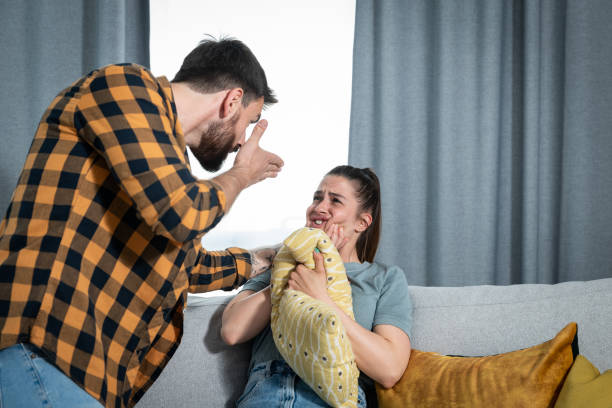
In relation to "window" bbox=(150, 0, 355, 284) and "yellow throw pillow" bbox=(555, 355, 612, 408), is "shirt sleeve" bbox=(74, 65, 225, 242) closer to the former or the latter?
"yellow throw pillow" bbox=(555, 355, 612, 408)

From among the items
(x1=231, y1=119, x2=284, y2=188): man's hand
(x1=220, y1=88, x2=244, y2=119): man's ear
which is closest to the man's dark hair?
(x1=220, y1=88, x2=244, y2=119): man's ear

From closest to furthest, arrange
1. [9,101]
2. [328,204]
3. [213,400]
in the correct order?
[213,400] < [328,204] < [9,101]

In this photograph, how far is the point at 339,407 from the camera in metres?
1.15

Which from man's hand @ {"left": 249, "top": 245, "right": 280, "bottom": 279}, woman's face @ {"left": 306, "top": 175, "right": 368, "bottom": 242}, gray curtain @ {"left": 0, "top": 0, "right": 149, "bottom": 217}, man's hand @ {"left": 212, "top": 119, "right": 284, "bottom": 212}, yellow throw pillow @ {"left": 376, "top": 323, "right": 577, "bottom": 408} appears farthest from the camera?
gray curtain @ {"left": 0, "top": 0, "right": 149, "bottom": 217}

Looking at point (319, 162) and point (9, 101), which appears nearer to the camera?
point (9, 101)

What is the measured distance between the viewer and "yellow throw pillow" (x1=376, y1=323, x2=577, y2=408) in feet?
3.71

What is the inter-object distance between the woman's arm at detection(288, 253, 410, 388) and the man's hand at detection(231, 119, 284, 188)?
0.97ft

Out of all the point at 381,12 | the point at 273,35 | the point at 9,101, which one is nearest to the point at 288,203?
the point at 273,35

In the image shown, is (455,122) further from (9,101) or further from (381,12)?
(9,101)

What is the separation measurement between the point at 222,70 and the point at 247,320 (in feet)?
2.25

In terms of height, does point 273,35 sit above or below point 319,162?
above

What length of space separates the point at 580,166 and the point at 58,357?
2.32 metres

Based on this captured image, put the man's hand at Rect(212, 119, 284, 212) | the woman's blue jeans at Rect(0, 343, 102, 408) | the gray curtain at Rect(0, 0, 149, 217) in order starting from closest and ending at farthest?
the woman's blue jeans at Rect(0, 343, 102, 408)
the man's hand at Rect(212, 119, 284, 212)
the gray curtain at Rect(0, 0, 149, 217)

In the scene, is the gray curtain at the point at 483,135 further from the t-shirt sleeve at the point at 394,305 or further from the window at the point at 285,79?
the t-shirt sleeve at the point at 394,305
